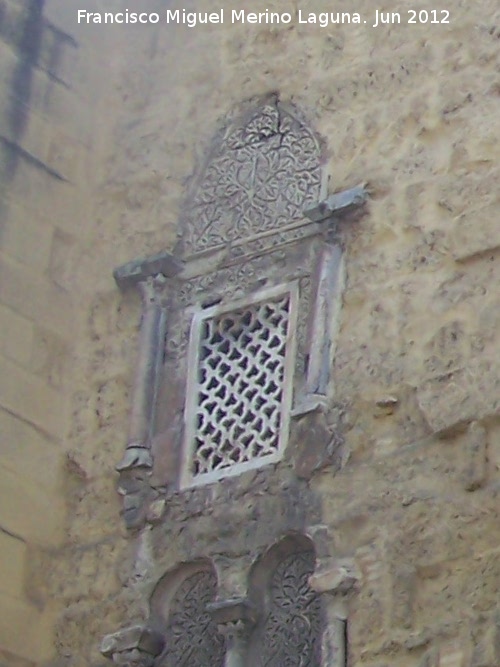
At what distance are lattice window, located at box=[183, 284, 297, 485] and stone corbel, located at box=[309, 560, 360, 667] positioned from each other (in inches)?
26.5

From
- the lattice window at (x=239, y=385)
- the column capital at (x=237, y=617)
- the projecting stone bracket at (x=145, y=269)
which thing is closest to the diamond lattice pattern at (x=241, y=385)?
the lattice window at (x=239, y=385)

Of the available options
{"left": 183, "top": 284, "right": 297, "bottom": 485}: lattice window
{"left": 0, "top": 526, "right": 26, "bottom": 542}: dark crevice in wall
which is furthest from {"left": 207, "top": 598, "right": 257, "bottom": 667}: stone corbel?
{"left": 0, "top": 526, "right": 26, "bottom": 542}: dark crevice in wall

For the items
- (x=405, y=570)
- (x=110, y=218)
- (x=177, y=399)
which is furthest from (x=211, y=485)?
(x=110, y=218)

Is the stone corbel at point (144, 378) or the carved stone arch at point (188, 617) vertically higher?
the stone corbel at point (144, 378)

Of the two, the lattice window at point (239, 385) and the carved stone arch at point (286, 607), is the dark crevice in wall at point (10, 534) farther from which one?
the carved stone arch at point (286, 607)

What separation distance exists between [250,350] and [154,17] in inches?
82.8

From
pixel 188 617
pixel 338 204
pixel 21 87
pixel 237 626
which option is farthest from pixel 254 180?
pixel 237 626

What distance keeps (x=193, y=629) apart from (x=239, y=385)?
1.05 metres

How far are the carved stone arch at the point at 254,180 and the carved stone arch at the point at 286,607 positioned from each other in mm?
1532

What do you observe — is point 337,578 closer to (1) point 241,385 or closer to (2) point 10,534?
(1) point 241,385

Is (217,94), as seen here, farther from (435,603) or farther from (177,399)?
(435,603)

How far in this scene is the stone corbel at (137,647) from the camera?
758cm

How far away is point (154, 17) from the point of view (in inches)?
365

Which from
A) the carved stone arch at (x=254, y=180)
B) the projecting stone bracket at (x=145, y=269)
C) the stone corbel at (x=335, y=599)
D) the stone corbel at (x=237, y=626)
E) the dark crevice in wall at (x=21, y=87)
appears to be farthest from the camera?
the dark crevice in wall at (x=21, y=87)
